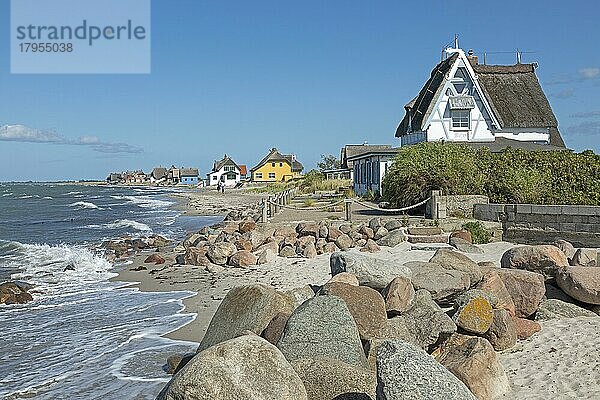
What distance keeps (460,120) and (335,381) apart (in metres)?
34.5

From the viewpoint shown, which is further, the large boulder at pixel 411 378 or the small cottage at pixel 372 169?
the small cottage at pixel 372 169

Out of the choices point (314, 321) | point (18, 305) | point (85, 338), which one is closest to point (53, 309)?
point (18, 305)

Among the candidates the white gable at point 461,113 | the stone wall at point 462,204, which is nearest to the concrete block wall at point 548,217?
the stone wall at point 462,204

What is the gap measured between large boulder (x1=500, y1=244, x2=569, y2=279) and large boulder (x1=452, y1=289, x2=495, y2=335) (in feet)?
7.49

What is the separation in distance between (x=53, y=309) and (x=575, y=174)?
1562cm

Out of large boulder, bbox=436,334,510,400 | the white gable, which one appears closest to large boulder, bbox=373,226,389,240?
large boulder, bbox=436,334,510,400

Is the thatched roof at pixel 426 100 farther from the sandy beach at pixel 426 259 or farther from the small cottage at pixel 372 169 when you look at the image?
the sandy beach at pixel 426 259

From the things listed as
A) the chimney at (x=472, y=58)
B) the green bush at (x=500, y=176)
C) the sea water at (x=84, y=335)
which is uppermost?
the chimney at (x=472, y=58)

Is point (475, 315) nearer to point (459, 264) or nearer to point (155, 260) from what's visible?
point (459, 264)

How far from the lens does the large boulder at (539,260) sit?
1017 cm

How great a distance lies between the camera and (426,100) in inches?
1553

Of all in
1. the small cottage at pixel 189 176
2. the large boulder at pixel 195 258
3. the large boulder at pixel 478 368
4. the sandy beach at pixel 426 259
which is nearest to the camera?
the large boulder at pixel 478 368

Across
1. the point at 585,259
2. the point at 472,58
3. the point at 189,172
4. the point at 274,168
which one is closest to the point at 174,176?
the point at 189,172

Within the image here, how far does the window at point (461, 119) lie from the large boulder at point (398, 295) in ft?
101
